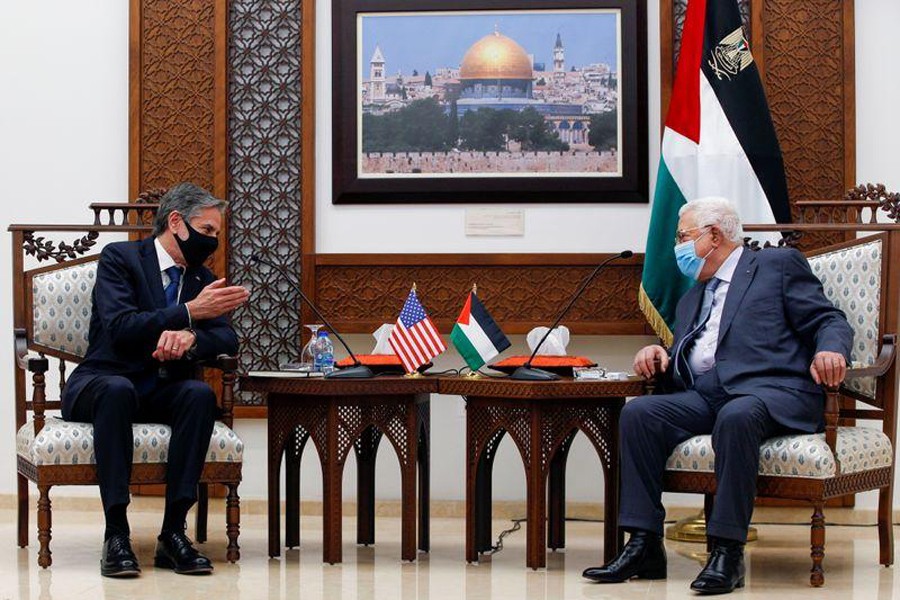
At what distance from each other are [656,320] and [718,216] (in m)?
0.77

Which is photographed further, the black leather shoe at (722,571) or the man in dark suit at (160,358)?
the man in dark suit at (160,358)

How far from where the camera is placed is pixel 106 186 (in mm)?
5488

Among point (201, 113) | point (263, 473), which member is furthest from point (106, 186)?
point (263, 473)

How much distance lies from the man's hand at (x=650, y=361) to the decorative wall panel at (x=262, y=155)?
1784 millimetres

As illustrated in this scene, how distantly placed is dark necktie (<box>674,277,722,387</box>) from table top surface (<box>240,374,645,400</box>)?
0.53ft

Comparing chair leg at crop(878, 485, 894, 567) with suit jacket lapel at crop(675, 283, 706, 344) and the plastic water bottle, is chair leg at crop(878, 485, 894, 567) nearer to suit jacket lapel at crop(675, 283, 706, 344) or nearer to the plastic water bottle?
suit jacket lapel at crop(675, 283, 706, 344)

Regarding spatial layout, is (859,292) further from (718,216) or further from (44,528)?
(44,528)

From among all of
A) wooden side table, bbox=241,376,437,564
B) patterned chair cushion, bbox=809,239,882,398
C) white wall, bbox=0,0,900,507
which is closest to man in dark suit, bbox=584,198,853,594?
patterned chair cushion, bbox=809,239,882,398

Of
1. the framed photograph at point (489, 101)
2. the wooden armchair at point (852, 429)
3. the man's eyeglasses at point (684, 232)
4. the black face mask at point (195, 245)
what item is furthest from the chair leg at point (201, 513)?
the man's eyeglasses at point (684, 232)

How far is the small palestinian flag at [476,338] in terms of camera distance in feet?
14.3

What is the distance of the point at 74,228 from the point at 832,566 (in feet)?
9.74

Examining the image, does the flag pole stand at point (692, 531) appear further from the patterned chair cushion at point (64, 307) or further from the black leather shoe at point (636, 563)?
the patterned chair cushion at point (64, 307)

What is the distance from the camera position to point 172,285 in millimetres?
4359

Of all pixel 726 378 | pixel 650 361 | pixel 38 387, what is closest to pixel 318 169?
pixel 38 387
